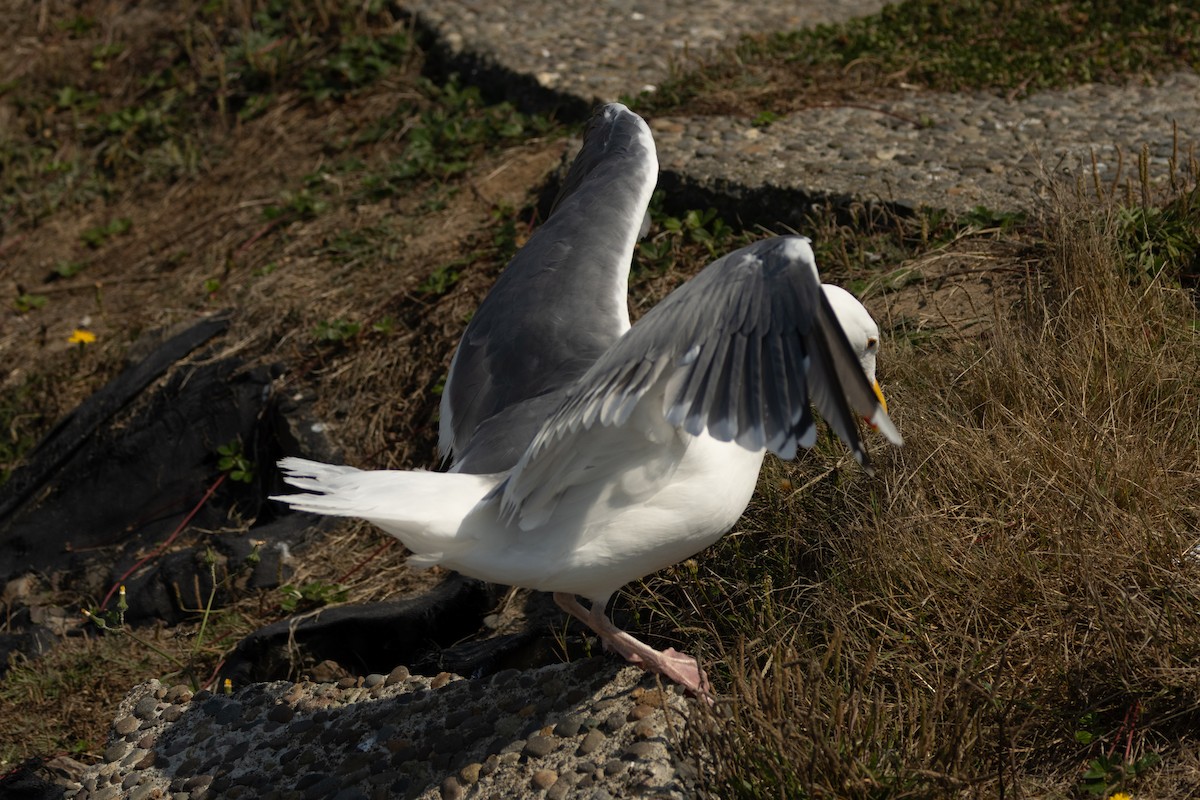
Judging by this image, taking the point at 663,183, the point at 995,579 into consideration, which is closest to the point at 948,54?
the point at 663,183

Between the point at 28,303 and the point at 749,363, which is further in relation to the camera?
the point at 28,303

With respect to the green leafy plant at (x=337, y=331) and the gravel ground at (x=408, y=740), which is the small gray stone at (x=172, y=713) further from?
the green leafy plant at (x=337, y=331)

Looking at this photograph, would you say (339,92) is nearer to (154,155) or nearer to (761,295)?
(154,155)

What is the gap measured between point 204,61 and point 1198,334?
6.08 m

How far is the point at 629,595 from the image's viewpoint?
11.5 feet

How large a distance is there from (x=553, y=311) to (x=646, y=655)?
42.6 inches

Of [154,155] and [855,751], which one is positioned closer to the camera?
[855,751]

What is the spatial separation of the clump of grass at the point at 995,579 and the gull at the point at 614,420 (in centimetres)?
30

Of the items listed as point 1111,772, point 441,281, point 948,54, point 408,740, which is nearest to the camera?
point 1111,772

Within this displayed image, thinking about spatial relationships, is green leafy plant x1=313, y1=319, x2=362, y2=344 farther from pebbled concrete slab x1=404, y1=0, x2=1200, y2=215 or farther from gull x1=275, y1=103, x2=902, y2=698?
gull x1=275, y1=103, x2=902, y2=698

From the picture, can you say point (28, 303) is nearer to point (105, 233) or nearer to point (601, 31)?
point (105, 233)

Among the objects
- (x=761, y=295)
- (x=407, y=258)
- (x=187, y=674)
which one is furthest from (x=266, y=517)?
(x=761, y=295)

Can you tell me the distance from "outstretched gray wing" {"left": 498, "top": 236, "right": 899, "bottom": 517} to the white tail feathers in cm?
38

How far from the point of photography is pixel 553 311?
3.63 m
